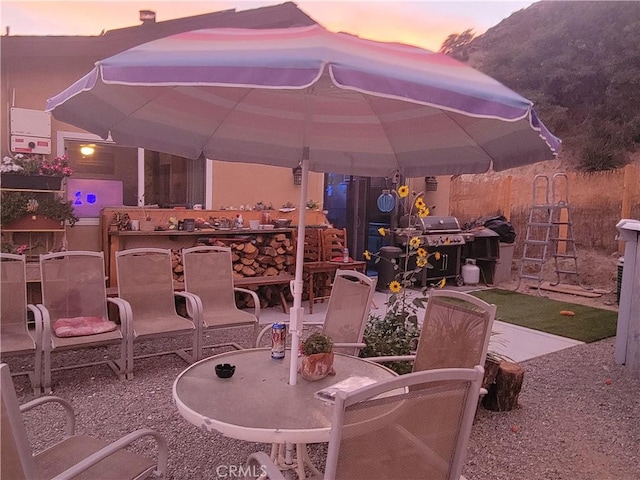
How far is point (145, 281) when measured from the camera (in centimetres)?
467

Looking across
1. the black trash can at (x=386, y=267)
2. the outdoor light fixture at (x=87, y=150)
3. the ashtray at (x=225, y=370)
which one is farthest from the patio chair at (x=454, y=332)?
the outdoor light fixture at (x=87, y=150)

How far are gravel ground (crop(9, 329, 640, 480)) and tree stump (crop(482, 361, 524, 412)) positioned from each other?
0.06 metres

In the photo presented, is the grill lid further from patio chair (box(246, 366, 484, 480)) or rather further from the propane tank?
patio chair (box(246, 366, 484, 480))

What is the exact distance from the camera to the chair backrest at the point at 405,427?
1.31m

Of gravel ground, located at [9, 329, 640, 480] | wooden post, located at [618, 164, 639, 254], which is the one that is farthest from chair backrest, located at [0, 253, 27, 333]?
wooden post, located at [618, 164, 639, 254]

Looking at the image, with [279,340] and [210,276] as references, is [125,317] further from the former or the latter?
[279,340]

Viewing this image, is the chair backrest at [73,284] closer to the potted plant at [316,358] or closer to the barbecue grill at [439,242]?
the potted plant at [316,358]

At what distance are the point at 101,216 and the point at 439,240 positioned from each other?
5.36 metres

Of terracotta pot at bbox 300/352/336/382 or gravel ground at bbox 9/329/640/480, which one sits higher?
terracotta pot at bbox 300/352/336/382

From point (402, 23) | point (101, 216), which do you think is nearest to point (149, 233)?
point (101, 216)

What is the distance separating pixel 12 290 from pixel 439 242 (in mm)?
6353

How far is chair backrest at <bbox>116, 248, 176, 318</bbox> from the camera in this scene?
15.0 ft

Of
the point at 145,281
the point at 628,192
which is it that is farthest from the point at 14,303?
the point at 628,192

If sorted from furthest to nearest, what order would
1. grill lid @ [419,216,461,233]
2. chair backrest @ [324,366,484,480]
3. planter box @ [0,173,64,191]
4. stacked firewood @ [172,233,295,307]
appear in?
grill lid @ [419,216,461,233]
stacked firewood @ [172,233,295,307]
planter box @ [0,173,64,191]
chair backrest @ [324,366,484,480]
